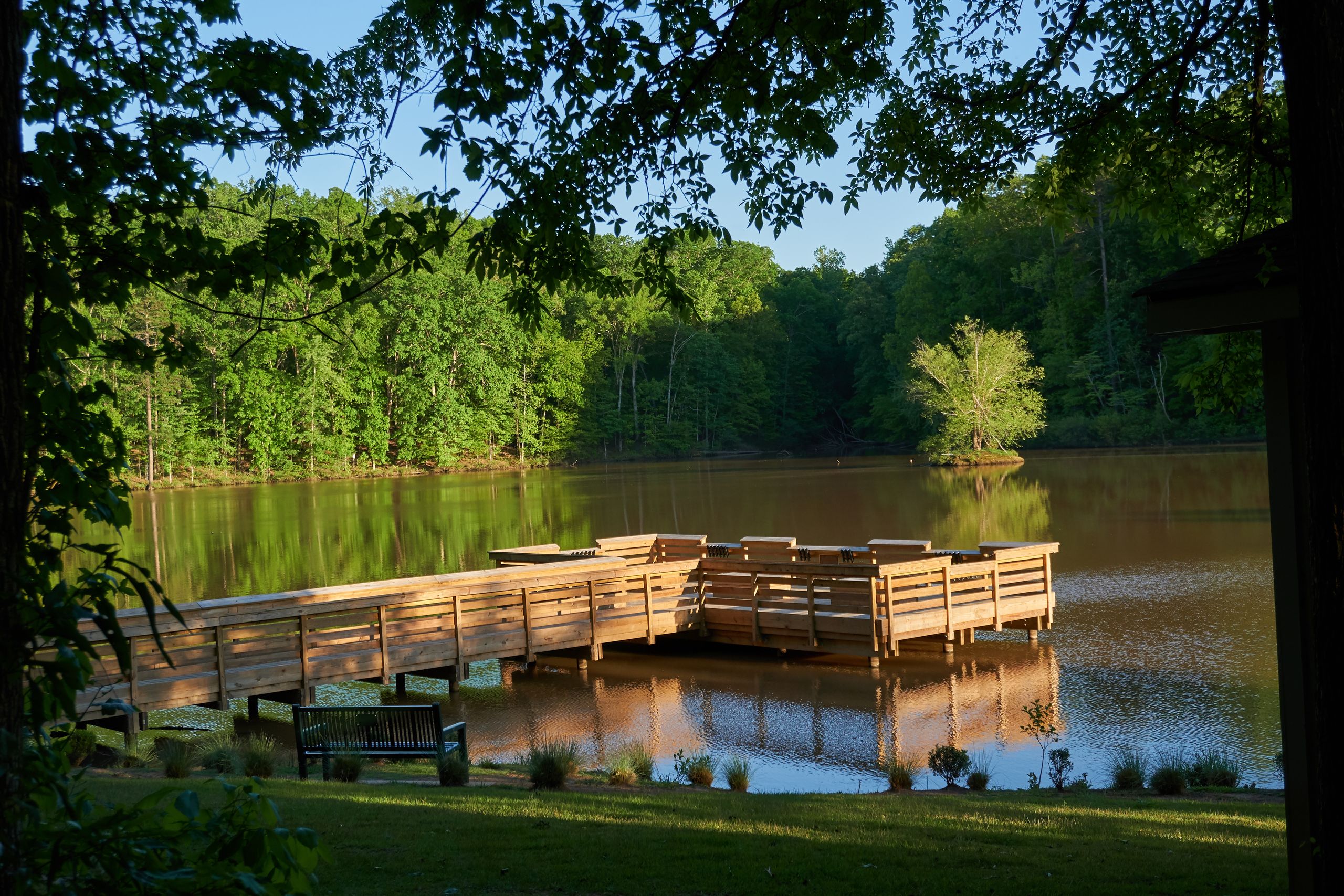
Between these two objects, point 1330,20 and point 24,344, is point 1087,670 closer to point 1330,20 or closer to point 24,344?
point 1330,20

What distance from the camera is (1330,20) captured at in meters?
3.69

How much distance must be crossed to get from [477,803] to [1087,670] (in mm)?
9612

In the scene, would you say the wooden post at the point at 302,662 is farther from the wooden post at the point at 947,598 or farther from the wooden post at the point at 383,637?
the wooden post at the point at 947,598

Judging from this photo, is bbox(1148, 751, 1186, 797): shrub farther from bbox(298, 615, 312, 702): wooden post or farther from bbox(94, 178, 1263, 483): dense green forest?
bbox(94, 178, 1263, 483): dense green forest

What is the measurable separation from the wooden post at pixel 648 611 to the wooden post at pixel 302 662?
16.4ft

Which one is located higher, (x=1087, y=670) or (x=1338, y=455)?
(x=1338, y=455)

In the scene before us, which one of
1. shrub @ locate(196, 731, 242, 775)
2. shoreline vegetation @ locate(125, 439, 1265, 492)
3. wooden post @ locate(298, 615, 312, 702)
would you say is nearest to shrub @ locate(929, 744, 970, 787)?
shrub @ locate(196, 731, 242, 775)

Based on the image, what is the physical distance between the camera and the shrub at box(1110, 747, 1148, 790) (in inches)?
369

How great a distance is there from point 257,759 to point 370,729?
100 centimetres

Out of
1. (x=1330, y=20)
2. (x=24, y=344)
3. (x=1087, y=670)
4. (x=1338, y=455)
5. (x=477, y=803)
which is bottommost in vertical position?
(x=1087, y=670)

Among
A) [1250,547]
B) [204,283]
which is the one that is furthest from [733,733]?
[1250,547]

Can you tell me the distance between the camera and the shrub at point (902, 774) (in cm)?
956

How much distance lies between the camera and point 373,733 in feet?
32.0

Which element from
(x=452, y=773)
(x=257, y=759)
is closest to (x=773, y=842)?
(x=452, y=773)
